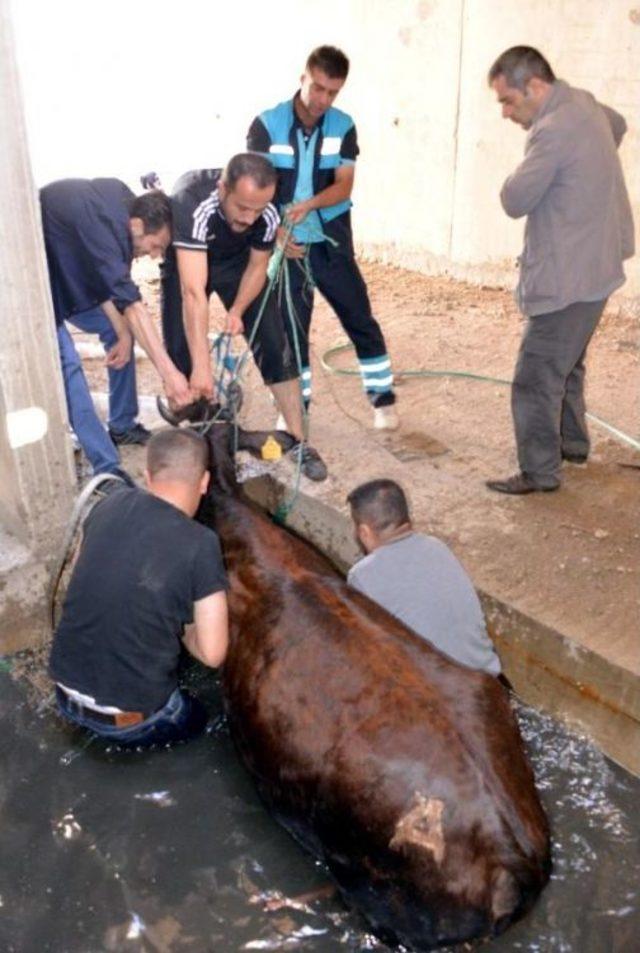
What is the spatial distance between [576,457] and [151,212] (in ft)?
8.42

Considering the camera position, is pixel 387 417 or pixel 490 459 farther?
pixel 387 417

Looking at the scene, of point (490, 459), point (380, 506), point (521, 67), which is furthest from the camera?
point (490, 459)

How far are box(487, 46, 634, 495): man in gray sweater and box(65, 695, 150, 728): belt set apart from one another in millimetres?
2177

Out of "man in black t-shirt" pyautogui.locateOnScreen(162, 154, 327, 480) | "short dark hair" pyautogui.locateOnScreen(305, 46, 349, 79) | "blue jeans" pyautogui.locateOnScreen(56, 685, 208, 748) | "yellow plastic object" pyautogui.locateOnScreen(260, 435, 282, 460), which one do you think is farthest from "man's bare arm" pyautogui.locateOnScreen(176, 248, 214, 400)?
"blue jeans" pyautogui.locateOnScreen(56, 685, 208, 748)

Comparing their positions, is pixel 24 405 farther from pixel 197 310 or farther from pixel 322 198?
pixel 322 198

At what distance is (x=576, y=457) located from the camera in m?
5.06

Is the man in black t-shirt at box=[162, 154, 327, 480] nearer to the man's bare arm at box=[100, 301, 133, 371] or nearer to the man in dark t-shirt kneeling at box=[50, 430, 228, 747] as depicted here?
the man's bare arm at box=[100, 301, 133, 371]

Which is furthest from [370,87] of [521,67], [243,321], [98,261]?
[98,261]

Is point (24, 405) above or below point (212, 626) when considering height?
above

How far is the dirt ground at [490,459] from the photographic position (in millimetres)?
4023

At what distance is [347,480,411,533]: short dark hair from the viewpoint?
11.4ft

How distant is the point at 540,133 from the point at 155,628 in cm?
272

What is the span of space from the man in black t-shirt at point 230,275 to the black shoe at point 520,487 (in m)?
0.94

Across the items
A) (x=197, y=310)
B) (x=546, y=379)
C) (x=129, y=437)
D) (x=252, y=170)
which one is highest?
(x=252, y=170)
